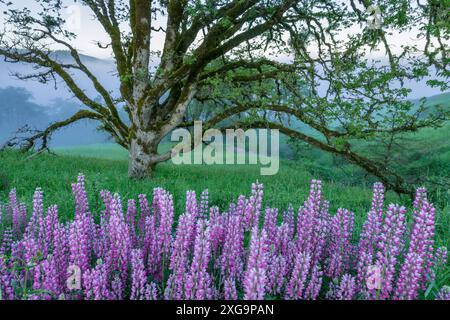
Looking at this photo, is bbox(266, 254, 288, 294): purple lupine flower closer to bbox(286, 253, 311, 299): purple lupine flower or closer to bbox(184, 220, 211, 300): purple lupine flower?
bbox(286, 253, 311, 299): purple lupine flower

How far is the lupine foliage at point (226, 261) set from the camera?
2531mm

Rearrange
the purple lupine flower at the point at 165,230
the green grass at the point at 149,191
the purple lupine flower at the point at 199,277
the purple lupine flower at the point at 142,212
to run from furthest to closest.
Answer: the green grass at the point at 149,191
the purple lupine flower at the point at 142,212
the purple lupine flower at the point at 165,230
the purple lupine flower at the point at 199,277

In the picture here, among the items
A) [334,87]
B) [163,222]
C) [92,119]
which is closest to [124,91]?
[92,119]

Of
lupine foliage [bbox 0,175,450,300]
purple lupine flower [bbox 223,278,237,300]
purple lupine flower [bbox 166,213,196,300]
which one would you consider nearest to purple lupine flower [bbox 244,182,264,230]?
lupine foliage [bbox 0,175,450,300]

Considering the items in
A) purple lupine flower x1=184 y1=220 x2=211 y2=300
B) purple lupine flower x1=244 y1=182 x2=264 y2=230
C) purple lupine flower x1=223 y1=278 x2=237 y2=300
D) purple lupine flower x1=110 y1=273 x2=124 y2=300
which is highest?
purple lupine flower x1=244 y1=182 x2=264 y2=230

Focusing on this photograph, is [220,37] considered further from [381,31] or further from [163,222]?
[163,222]

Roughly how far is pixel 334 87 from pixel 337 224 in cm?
A: 783

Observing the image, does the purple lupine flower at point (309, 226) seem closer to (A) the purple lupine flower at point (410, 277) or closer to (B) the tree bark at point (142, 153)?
(A) the purple lupine flower at point (410, 277)

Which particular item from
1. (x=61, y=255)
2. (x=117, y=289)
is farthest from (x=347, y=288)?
(x=61, y=255)

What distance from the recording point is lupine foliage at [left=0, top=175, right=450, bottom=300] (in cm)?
253

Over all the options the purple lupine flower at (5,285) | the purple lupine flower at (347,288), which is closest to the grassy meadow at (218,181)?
the purple lupine flower at (347,288)

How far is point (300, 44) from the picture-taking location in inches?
505

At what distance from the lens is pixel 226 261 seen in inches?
122
